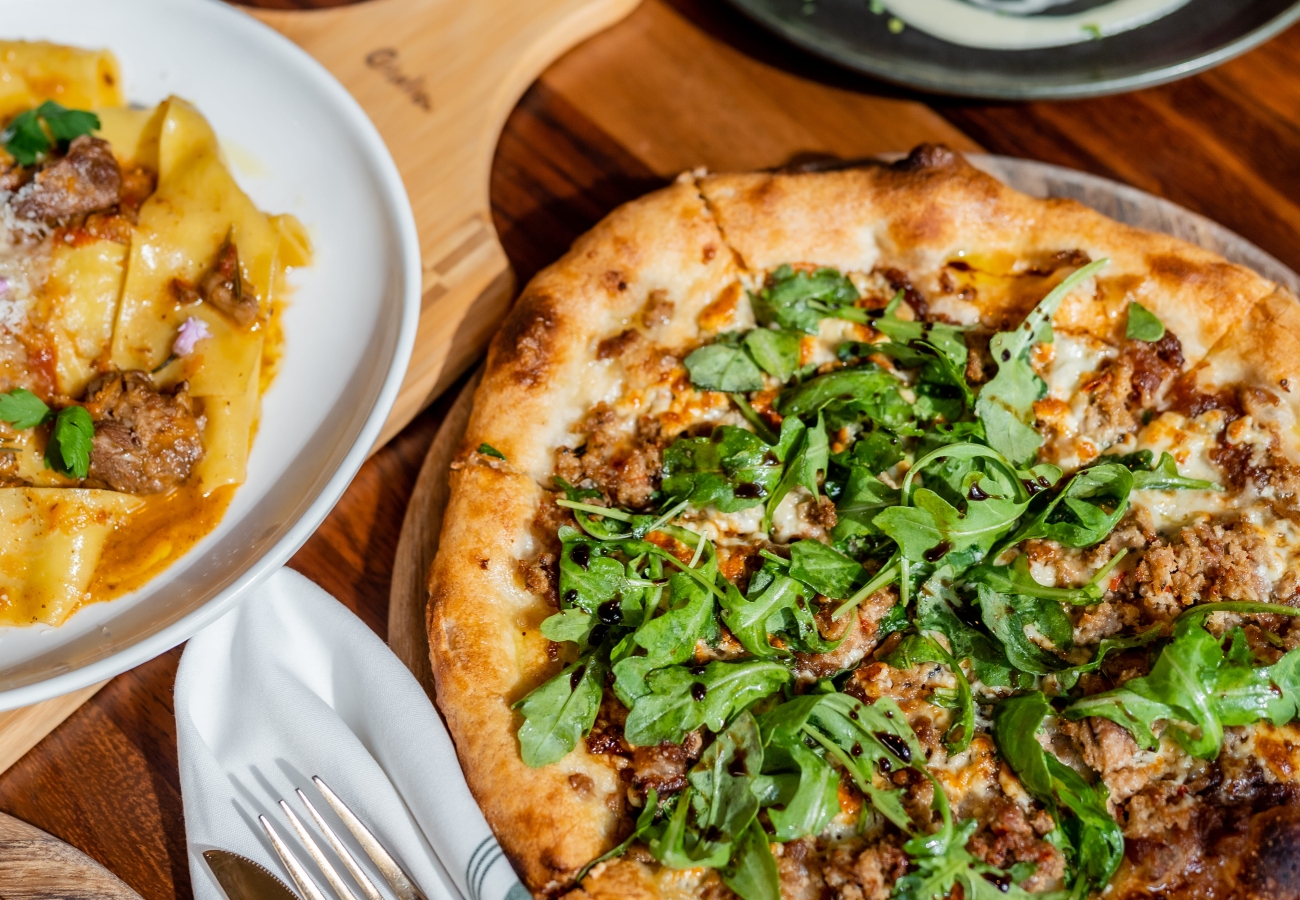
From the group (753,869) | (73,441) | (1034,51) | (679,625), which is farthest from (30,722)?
(1034,51)

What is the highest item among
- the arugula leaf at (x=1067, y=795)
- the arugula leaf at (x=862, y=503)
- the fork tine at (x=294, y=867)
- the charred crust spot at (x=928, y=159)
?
the charred crust spot at (x=928, y=159)

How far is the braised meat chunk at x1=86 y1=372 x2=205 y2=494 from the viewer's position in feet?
11.2

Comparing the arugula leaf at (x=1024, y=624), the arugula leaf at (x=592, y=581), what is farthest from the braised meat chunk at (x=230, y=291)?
the arugula leaf at (x=1024, y=624)

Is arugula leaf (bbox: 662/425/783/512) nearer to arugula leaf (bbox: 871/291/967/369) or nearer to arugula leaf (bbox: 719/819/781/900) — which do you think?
arugula leaf (bbox: 871/291/967/369)

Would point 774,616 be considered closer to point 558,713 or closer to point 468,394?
point 558,713

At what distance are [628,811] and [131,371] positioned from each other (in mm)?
2338

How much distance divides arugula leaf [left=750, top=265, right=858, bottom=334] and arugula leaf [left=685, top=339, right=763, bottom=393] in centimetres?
22

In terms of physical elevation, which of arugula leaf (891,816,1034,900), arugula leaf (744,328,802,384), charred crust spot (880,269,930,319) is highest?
charred crust spot (880,269,930,319)

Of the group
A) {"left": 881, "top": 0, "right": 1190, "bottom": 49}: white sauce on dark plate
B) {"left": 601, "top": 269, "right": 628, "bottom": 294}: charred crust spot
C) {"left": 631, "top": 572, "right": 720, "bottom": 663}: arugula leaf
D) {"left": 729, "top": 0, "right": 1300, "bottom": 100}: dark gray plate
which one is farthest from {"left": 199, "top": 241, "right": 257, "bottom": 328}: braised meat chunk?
{"left": 881, "top": 0, "right": 1190, "bottom": 49}: white sauce on dark plate

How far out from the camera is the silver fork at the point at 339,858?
3.00 meters

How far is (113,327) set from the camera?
372 centimetres

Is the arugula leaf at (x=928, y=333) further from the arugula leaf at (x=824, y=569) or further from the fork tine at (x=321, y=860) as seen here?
the fork tine at (x=321, y=860)

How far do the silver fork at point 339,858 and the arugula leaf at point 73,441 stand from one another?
1.33 meters

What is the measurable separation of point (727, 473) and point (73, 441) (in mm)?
2185
